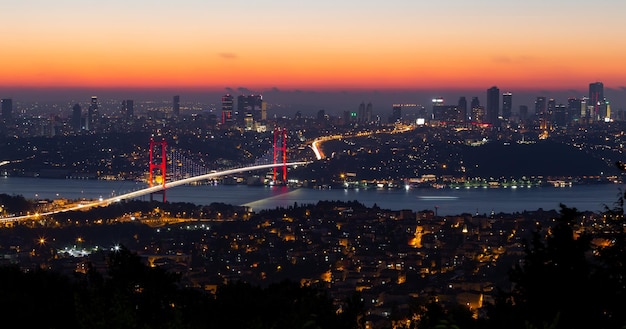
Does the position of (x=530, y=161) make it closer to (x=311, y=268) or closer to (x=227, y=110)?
(x=227, y=110)

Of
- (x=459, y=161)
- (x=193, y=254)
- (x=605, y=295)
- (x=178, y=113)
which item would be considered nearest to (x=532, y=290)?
(x=605, y=295)

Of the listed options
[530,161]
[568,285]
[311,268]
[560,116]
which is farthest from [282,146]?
[568,285]

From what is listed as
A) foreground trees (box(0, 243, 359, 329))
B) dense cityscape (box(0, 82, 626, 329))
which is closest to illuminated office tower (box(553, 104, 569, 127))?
dense cityscape (box(0, 82, 626, 329))

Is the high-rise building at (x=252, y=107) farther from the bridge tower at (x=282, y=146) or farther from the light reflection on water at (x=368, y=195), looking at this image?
the light reflection on water at (x=368, y=195)

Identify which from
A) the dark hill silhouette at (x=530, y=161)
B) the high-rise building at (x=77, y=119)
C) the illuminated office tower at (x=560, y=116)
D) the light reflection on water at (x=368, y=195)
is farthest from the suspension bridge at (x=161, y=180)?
the illuminated office tower at (x=560, y=116)

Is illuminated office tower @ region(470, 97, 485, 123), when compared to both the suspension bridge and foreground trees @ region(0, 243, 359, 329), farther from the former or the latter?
foreground trees @ region(0, 243, 359, 329)

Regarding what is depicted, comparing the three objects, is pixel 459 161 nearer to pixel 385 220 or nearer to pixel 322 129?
pixel 322 129
